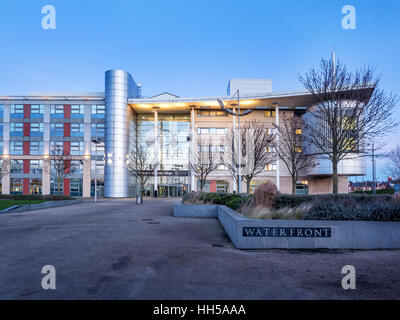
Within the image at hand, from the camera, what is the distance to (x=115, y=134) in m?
45.7

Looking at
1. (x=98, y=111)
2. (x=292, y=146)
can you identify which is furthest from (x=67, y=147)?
(x=292, y=146)

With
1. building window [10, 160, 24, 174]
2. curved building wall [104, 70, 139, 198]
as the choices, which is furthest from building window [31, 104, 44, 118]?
curved building wall [104, 70, 139, 198]

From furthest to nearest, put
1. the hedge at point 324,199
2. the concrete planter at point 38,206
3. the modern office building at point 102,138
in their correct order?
the modern office building at point 102,138, the concrete planter at point 38,206, the hedge at point 324,199

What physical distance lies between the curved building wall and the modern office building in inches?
13.9

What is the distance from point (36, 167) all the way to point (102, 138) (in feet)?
45.7

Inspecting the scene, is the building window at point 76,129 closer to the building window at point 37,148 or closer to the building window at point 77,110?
the building window at point 77,110

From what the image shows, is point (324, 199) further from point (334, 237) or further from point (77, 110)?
point (77, 110)

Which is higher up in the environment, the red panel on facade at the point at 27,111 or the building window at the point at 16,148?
the red panel on facade at the point at 27,111

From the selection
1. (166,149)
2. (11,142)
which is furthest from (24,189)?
(166,149)

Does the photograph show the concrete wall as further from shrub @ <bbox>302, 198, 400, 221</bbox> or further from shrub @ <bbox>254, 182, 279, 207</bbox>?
shrub @ <bbox>254, 182, 279, 207</bbox>

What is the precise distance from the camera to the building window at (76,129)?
49.0m

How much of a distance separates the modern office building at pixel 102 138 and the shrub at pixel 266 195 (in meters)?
36.7

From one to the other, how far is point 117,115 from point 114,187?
12.6 metres

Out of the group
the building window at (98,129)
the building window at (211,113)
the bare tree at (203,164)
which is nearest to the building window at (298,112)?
the building window at (211,113)
